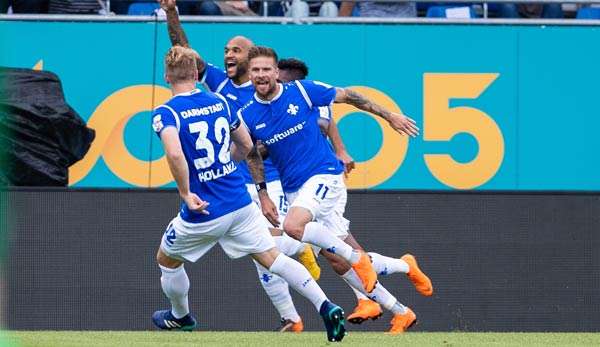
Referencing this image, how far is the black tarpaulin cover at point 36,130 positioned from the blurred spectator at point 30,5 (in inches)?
34.0

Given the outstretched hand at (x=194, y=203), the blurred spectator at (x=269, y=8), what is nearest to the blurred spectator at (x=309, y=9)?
the blurred spectator at (x=269, y=8)

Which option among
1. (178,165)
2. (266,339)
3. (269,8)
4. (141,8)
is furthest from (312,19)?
(178,165)

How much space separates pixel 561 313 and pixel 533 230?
0.81 meters

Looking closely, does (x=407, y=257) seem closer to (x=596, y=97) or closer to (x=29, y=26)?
(x=596, y=97)

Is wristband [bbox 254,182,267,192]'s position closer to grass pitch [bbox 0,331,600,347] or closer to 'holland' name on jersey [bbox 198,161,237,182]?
grass pitch [bbox 0,331,600,347]

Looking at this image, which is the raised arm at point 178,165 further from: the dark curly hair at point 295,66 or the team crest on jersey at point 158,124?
the dark curly hair at point 295,66

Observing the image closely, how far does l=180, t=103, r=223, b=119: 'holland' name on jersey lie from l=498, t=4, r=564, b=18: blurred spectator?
17.9 feet

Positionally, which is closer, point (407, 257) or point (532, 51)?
point (407, 257)

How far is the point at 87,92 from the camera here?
15539mm

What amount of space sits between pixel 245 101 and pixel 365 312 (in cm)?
199

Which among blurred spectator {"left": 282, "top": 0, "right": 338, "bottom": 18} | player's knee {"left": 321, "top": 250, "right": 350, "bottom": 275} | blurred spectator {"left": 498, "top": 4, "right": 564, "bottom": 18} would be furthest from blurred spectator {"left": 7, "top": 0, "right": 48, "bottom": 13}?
blurred spectator {"left": 498, "top": 4, "right": 564, "bottom": 18}

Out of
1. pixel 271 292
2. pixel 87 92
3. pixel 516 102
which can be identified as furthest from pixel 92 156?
pixel 516 102

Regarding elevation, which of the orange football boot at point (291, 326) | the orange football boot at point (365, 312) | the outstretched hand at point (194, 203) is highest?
the outstretched hand at point (194, 203)

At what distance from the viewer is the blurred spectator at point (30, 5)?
623 inches
